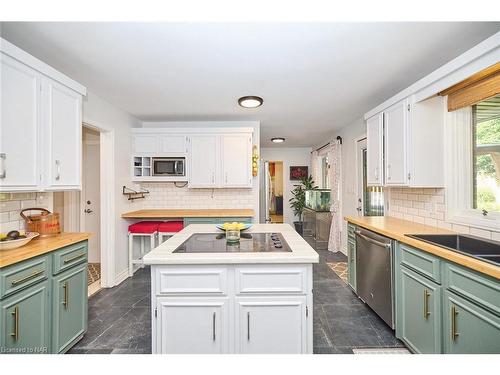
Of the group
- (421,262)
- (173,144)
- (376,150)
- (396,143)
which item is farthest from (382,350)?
(173,144)

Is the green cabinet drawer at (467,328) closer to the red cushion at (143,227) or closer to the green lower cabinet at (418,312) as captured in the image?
the green lower cabinet at (418,312)

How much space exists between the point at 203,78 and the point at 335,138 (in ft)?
12.0

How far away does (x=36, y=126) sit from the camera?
177 cm

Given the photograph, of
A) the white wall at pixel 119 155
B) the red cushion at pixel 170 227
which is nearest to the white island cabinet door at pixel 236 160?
the red cushion at pixel 170 227

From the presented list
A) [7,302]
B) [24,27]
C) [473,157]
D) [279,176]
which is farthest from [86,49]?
[279,176]

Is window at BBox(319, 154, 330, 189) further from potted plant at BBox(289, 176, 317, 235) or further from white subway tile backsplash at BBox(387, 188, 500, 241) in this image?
white subway tile backsplash at BBox(387, 188, 500, 241)

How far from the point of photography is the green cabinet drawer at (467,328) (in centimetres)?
124

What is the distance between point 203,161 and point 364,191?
2.68 meters

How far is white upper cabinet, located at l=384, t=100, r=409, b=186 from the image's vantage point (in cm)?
238

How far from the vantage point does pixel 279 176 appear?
838 cm

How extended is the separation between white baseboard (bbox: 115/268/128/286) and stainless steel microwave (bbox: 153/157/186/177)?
4.95 feet

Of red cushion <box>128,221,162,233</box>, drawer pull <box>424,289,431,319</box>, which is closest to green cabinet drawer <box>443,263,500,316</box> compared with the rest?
drawer pull <box>424,289,431,319</box>

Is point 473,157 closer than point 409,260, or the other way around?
point 409,260

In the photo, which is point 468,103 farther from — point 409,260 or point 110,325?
point 110,325
